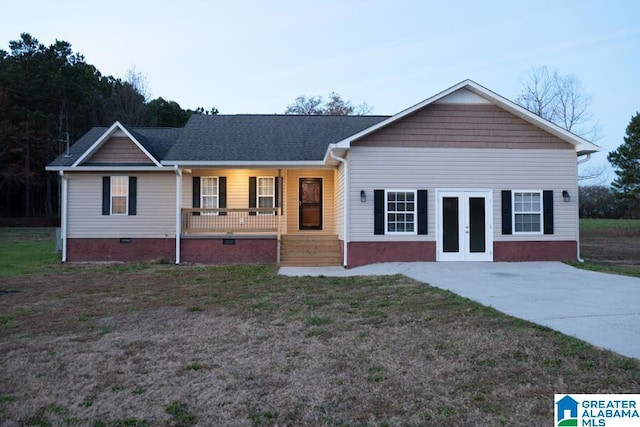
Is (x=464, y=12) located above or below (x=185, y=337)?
above

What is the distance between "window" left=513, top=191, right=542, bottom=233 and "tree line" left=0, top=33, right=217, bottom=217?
33.9m

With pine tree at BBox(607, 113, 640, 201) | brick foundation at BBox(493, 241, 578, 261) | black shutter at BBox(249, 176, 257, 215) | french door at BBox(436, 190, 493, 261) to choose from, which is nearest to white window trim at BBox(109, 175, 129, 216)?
black shutter at BBox(249, 176, 257, 215)

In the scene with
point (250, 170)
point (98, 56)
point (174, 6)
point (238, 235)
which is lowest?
point (238, 235)

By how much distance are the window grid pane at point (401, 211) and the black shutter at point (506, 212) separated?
8.20 feet

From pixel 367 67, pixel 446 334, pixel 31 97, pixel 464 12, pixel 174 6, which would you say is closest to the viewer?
pixel 446 334

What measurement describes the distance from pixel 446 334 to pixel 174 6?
12953mm

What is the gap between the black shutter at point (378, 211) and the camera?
12.9 meters

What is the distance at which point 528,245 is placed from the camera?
13.3 metres

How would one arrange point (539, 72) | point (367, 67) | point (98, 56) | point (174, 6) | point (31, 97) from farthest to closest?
point (98, 56), point (31, 97), point (539, 72), point (367, 67), point (174, 6)

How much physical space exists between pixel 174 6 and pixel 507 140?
10.5 metres

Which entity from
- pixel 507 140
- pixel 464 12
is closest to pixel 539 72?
pixel 464 12

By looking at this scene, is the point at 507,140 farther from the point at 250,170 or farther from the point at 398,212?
the point at 250,170

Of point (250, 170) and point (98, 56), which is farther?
point (98, 56)

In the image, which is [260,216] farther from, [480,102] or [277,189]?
[480,102]
